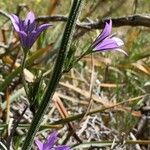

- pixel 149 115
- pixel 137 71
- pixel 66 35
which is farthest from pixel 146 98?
pixel 66 35

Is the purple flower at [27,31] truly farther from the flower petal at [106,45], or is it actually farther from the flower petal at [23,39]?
the flower petal at [106,45]

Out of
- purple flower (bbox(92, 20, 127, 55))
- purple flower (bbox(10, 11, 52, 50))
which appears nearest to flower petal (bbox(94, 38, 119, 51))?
purple flower (bbox(92, 20, 127, 55))

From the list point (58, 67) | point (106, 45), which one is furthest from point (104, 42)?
point (58, 67)

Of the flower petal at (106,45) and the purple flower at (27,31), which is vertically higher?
the purple flower at (27,31)

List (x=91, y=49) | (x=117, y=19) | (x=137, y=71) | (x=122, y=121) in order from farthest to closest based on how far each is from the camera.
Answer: (x=137, y=71) → (x=122, y=121) → (x=117, y=19) → (x=91, y=49)

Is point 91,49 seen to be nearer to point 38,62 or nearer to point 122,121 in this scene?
point 122,121

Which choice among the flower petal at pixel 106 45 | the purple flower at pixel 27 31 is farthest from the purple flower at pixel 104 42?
the purple flower at pixel 27 31

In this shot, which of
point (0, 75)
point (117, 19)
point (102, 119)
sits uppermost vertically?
point (117, 19)

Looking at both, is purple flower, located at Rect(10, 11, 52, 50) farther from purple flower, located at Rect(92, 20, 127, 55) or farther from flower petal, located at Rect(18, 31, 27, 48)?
purple flower, located at Rect(92, 20, 127, 55)
